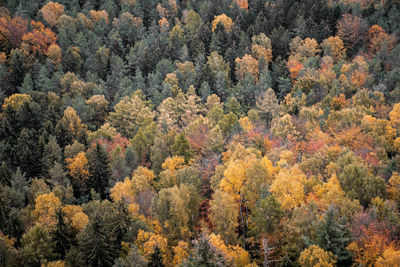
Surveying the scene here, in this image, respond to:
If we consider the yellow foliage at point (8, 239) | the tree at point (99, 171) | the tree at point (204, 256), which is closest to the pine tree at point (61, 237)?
the yellow foliage at point (8, 239)

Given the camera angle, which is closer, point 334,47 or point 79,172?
point 79,172

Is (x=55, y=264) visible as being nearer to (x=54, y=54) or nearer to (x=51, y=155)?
(x=51, y=155)

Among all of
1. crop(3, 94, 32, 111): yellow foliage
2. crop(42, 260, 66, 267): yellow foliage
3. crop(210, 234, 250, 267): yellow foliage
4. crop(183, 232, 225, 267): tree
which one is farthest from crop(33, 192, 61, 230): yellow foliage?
crop(3, 94, 32, 111): yellow foliage

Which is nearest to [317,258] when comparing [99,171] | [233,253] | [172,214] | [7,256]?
[233,253]

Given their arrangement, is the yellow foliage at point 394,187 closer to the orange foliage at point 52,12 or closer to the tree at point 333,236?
the tree at point 333,236

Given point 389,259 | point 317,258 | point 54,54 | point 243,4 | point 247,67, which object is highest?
point 243,4

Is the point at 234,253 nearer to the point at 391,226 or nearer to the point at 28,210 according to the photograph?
the point at 391,226
